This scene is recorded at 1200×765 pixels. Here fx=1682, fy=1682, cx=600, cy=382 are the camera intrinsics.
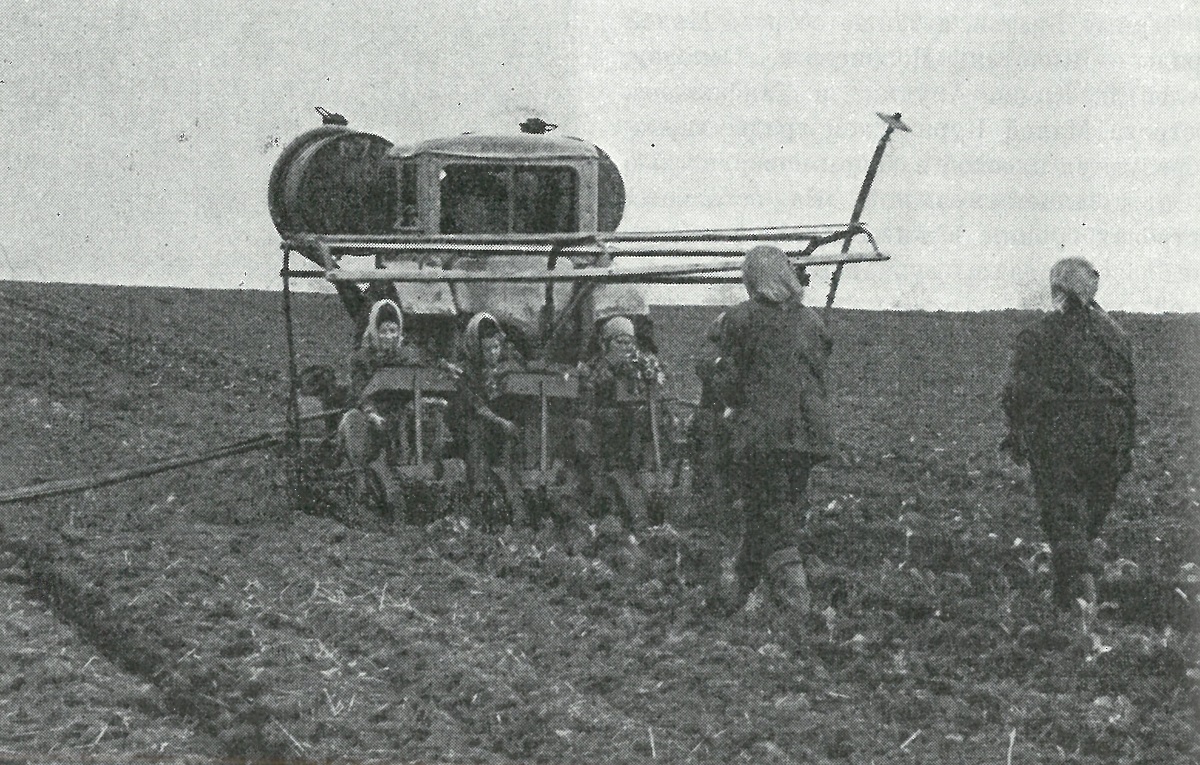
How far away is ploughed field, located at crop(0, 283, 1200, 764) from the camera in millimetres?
6008

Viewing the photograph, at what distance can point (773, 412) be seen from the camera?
26.8ft

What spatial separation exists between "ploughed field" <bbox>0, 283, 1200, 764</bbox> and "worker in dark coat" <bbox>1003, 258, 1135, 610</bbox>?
1.64 feet

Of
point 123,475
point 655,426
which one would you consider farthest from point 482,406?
point 123,475

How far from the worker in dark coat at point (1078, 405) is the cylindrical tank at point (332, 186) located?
716cm

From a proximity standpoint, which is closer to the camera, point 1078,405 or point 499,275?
point 1078,405

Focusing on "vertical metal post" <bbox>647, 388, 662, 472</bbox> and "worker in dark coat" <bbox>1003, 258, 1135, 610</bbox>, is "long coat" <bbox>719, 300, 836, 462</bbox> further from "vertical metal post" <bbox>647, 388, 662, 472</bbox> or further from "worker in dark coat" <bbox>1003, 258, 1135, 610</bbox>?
"vertical metal post" <bbox>647, 388, 662, 472</bbox>

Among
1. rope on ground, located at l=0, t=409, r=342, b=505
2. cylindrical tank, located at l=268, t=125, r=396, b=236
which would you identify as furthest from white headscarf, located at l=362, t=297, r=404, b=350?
cylindrical tank, located at l=268, t=125, r=396, b=236

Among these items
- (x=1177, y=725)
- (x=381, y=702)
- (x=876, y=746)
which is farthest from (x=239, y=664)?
(x=1177, y=725)

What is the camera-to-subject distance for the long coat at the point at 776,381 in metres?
8.17

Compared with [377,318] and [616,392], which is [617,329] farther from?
[377,318]

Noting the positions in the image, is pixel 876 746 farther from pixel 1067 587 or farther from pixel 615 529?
pixel 615 529

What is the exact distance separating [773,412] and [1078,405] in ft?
5.43

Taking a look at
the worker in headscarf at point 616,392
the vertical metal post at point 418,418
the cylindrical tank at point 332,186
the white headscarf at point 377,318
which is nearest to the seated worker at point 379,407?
the white headscarf at point 377,318

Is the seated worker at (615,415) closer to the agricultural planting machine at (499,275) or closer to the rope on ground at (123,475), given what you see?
the agricultural planting machine at (499,275)
